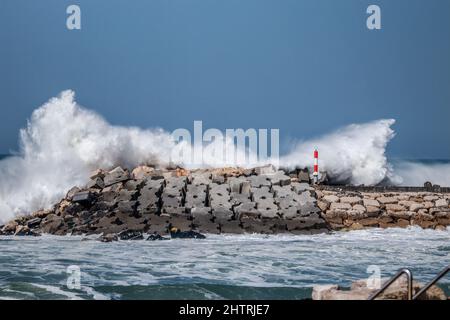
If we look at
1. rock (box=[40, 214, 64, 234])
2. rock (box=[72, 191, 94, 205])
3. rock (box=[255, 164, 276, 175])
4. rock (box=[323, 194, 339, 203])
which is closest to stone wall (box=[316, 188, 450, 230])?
rock (box=[323, 194, 339, 203])

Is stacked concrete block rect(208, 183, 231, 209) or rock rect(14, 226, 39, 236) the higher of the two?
stacked concrete block rect(208, 183, 231, 209)

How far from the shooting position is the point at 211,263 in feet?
25.1

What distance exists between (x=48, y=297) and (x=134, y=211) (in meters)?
5.27

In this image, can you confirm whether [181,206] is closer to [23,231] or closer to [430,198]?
[23,231]

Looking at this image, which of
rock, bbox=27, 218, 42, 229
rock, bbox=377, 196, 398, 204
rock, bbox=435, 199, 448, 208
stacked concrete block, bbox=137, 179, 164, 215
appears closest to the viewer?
stacked concrete block, bbox=137, 179, 164, 215

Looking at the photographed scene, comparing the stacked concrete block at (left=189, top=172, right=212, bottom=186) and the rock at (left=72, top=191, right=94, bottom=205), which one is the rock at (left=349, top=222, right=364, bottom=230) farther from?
the rock at (left=72, top=191, right=94, bottom=205)

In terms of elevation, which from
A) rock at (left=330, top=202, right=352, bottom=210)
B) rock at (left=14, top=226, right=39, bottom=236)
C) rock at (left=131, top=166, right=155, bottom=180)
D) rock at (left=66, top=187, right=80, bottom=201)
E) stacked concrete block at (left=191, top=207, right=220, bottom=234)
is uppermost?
rock at (left=131, top=166, right=155, bottom=180)

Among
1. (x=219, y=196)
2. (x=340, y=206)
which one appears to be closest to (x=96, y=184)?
(x=219, y=196)

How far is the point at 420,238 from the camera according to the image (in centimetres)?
1014

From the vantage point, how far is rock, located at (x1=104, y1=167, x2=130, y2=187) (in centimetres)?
1259

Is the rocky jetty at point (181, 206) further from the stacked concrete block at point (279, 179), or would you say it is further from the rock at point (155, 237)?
the rock at point (155, 237)

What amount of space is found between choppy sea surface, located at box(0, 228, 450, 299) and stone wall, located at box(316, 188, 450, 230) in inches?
19.9
